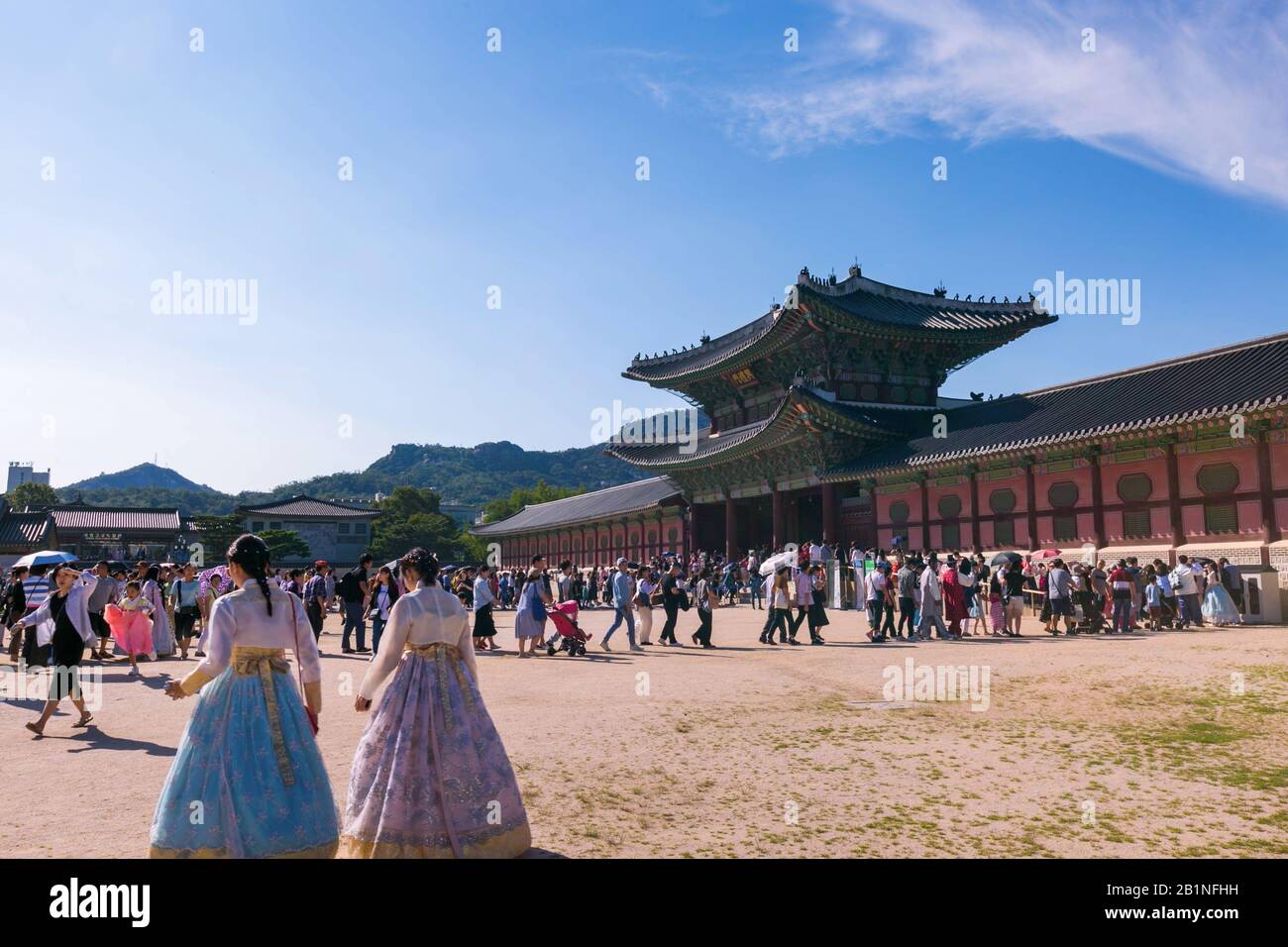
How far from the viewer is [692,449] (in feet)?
124

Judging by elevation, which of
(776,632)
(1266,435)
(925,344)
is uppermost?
(925,344)

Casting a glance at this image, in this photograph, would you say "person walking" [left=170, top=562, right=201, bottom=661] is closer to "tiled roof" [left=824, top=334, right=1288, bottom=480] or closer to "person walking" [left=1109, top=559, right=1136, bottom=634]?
"person walking" [left=1109, top=559, right=1136, bottom=634]

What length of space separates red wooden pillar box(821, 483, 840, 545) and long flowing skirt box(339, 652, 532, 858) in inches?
995

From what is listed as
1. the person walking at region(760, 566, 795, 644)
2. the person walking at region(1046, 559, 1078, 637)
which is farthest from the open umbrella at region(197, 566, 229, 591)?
the person walking at region(1046, 559, 1078, 637)

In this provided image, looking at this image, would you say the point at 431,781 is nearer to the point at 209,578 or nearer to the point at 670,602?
the point at 670,602

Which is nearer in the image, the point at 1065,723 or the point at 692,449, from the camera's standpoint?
the point at 1065,723

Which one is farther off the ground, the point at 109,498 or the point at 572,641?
the point at 109,498

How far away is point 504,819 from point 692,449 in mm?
33304

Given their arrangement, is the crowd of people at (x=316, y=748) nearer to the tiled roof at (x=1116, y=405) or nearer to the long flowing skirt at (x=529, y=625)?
the long flowing skirt at (x=529, y=625)

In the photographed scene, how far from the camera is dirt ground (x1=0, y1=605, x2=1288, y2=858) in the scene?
511 centimetres

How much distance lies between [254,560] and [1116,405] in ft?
74.4
